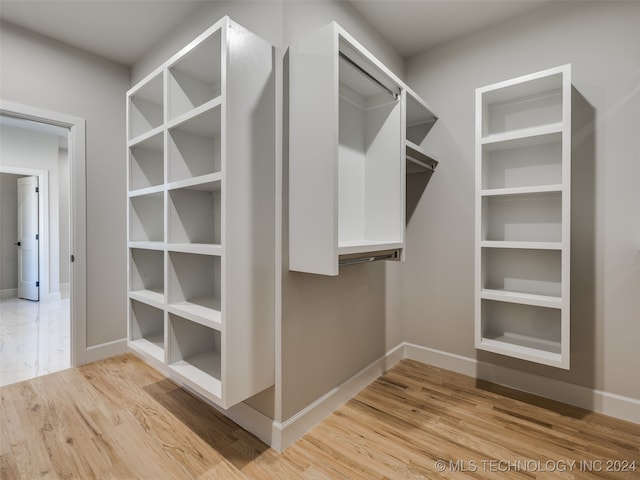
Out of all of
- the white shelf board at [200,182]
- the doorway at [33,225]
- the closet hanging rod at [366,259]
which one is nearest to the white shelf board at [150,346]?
the white shelf board at [200,182]

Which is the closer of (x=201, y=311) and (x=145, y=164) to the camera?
(x=201, y=311)

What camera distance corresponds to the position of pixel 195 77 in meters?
1.91

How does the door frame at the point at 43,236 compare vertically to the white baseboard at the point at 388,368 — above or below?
above

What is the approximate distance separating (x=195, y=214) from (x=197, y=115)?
2.01 feet

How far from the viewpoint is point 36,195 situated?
5301mm

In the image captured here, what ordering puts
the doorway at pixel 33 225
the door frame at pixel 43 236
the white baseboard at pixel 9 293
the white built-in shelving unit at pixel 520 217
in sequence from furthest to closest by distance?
the white baseboard at pixel 9 293, the door frame at pixel 43 236, the doorway at pixel 33 225, the white built-in shelving unit at pixel 520 217

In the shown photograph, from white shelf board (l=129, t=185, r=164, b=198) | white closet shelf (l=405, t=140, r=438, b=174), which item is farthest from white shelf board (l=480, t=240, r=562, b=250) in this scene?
white shelf board (l=129, t=185, r=164, b=198)

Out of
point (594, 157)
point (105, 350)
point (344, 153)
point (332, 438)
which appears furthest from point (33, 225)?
point (594, 157)

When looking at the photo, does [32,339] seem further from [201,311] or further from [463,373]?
[463,373]

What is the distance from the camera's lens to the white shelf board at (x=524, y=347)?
1915mm

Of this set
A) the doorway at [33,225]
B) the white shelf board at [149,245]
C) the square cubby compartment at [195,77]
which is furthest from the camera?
the doorway at [33,225]

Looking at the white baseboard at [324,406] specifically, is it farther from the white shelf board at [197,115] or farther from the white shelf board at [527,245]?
the white shelf board at [197,115]

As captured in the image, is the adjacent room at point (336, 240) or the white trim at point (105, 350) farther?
the white trim at point (105, 350)

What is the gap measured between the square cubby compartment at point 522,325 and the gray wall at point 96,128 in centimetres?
315
